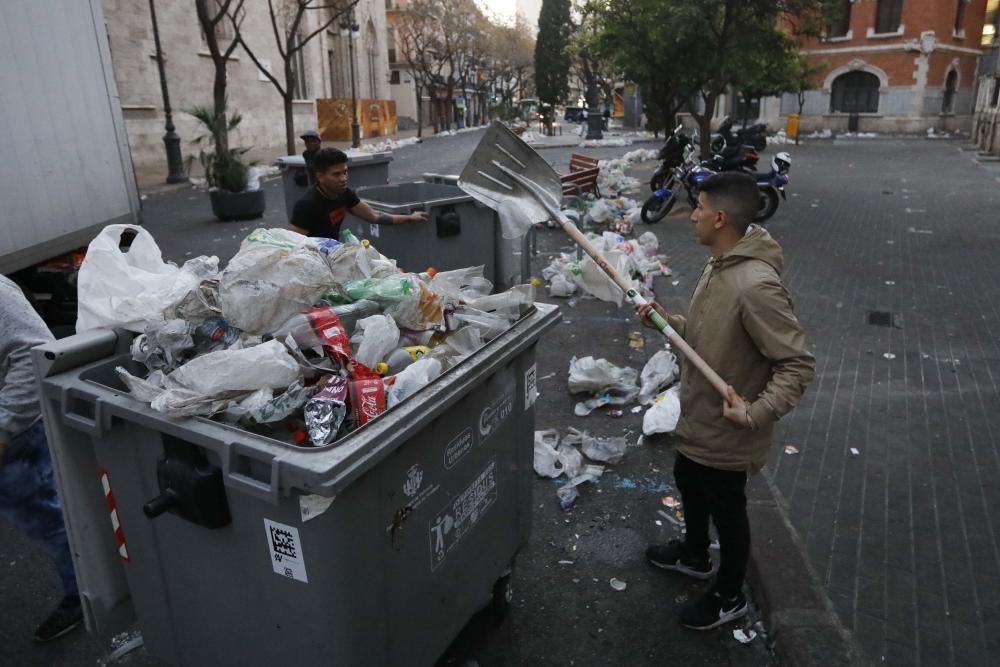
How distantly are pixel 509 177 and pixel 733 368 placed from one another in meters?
1.21

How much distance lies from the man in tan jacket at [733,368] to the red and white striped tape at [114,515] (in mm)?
1912

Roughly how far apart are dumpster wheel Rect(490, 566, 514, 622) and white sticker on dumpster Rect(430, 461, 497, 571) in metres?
0.51

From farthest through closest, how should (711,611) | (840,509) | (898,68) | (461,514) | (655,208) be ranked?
(898,68) < (655,208) < (840,509) < (711,611) < (461,514)

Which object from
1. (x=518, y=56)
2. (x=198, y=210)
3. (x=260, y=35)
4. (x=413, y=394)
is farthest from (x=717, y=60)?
(x=518, y=56)

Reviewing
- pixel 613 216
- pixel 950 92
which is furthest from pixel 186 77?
pixel 950 92

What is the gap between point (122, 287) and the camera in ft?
7.93

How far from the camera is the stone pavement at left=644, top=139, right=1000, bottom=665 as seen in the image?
9.64 ft

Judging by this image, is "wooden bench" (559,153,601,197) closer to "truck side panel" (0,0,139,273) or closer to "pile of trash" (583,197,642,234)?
"pile of trash" (583,197,642,234)

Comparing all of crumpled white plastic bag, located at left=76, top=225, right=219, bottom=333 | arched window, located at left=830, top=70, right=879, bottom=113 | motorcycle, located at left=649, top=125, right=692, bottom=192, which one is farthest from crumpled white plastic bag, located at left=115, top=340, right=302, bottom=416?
arched window, located at left=830, top=70, right=879, bottom=113

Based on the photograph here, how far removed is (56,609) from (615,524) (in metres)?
2.58

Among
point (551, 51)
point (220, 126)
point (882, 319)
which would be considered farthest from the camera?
point (551, 51)

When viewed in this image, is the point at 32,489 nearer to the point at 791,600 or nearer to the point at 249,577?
the point at 249,577

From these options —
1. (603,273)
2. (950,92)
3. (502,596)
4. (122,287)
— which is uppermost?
(950,92)

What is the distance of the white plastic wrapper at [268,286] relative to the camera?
2.27 metres
